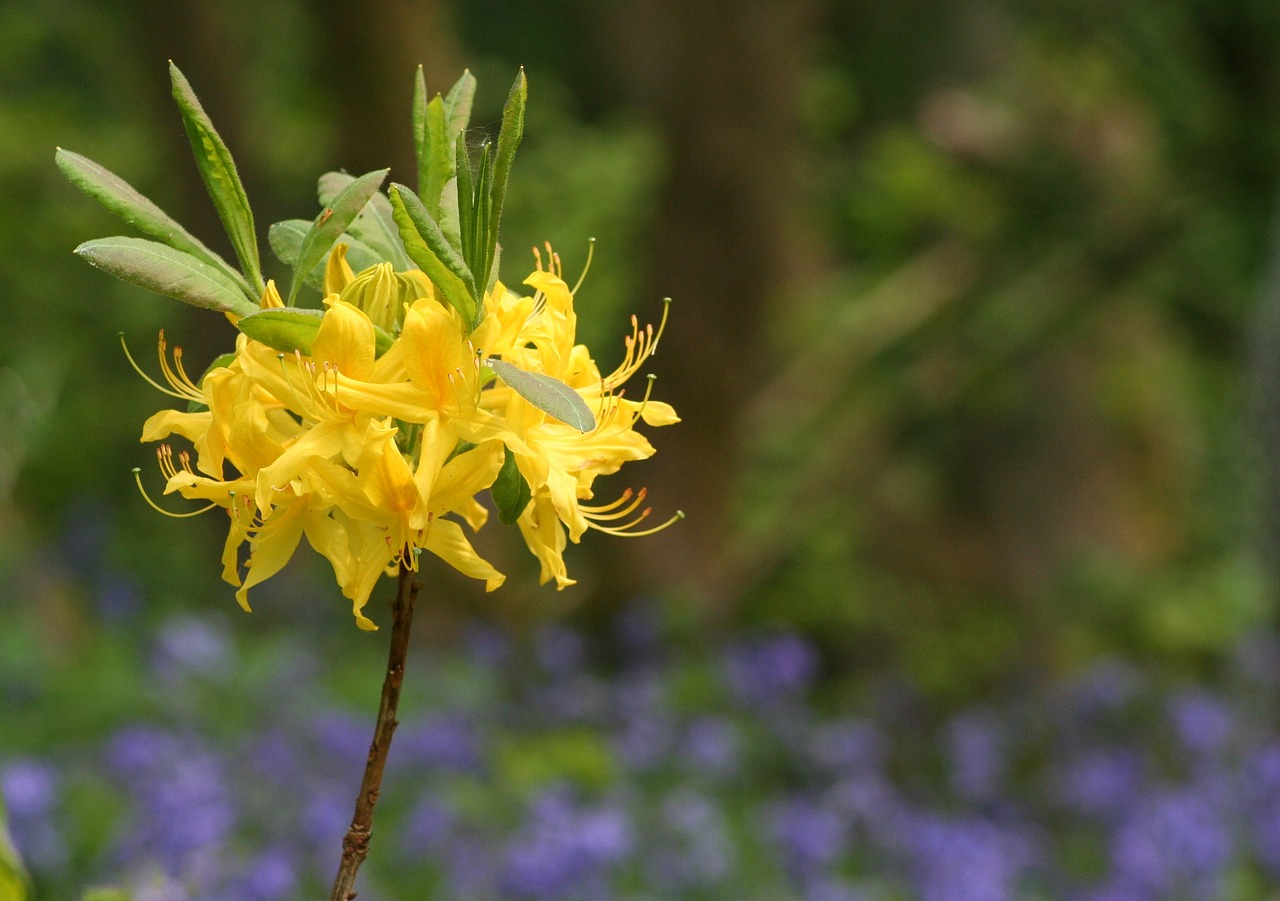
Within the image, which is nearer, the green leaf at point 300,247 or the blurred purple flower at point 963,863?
the green leaf at point 300,247

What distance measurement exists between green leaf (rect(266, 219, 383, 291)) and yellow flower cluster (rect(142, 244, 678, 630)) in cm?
4

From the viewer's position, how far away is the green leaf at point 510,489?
37.0 inches

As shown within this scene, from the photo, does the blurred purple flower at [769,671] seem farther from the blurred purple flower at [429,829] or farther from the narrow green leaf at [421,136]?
the narrow green leaf at [421,136]

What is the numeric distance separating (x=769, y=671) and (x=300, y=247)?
368cm

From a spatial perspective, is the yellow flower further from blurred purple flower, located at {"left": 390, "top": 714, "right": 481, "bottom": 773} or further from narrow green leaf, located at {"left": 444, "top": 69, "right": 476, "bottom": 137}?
blurred purple flower, located at {"left": 390, "top": 714, "right": 481, "bottom": 773}

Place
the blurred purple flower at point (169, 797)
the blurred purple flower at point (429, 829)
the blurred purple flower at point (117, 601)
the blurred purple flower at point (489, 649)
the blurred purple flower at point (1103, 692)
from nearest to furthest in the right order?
1. the blurred purple flower at point (169, 797)
2. the blurred purple flower at point (429, 829)
3. the blurred purple flower at point (489, 649)
4. the blurred purple flower at point (1103, 692)
5. the blurred purple flower at point (117, 601)

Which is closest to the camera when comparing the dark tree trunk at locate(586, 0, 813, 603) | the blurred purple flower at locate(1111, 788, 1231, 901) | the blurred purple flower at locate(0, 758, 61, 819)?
the blurred purple flower at locate(0, 758, 61, 819)

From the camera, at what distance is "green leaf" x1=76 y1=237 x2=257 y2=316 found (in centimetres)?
A: 83

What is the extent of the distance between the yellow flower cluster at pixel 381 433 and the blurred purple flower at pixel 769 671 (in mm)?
3530

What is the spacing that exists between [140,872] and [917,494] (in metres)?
5.12

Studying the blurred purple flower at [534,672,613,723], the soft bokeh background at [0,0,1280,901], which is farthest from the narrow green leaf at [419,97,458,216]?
the blurred purple flower at [534,672,613,723]

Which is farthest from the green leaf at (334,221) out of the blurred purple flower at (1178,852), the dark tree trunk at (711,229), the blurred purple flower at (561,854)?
the dark tree trunk at (711,229)

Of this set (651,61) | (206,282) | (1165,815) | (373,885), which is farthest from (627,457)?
(651,61)

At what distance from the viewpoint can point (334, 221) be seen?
87 centimetres
